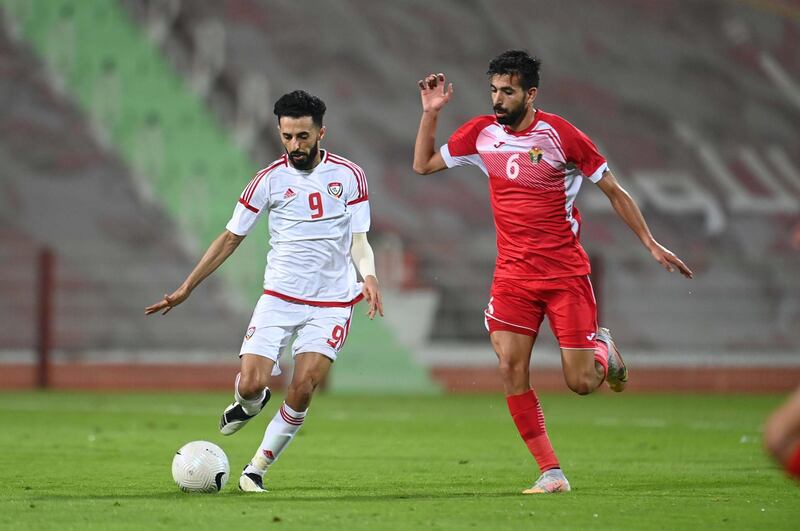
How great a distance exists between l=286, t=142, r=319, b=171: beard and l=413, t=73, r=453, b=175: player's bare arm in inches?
22.8

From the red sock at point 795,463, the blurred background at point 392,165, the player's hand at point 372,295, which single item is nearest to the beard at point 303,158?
the player's hand at point 372,295

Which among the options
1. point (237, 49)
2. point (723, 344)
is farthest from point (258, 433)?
point (237, 49)

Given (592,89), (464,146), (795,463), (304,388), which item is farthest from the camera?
(592,89)

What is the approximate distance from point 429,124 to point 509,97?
0.49 meters

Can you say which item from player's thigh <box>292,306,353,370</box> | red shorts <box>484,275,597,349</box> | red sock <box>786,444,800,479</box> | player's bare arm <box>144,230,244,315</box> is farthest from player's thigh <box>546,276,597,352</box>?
red sock <box>786,444,800,479</box>

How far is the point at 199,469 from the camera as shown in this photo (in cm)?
749

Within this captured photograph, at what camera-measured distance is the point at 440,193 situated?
2378cm

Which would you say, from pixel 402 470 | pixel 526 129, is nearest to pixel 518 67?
pixel 526 129

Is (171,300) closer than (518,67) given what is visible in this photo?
Yes

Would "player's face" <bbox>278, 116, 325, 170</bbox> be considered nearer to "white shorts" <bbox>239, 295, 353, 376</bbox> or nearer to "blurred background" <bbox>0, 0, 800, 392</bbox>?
"white shorts" <bbox>239, 295, 353, 376</bbox>

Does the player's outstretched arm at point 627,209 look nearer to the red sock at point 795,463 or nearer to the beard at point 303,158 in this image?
the beard at point 303,158

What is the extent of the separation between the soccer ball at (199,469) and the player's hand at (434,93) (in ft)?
7.41

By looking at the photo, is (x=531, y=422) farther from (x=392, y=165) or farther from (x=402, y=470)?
(x=392, y=165)

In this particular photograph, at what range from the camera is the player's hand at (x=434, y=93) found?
8055mm
